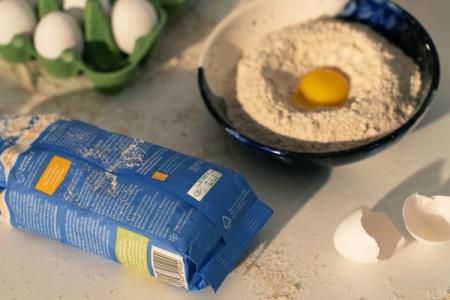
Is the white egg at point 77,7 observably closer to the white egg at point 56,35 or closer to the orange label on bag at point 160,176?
the white egg at point 56,35

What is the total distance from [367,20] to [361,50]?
0.27 ft

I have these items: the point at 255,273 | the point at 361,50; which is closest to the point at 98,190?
the point at 255,273

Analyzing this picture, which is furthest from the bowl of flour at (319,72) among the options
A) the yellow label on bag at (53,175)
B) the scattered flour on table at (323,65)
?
the yellow label on bag at (53,175)

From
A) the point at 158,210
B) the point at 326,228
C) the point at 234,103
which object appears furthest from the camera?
the point at 234,103

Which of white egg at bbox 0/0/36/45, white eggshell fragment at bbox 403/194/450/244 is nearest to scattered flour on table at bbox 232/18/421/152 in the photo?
white eggshell fragment at bbox 403/194/450/244

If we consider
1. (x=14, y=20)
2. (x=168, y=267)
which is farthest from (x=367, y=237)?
(x=14, y=20)

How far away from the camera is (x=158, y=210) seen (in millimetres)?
734

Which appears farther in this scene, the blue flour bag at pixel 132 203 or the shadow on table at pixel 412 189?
the shadow on table at pixel 412 189

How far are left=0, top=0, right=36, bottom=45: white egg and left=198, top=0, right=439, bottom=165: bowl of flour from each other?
290 millimetres

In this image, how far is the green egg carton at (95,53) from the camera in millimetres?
973

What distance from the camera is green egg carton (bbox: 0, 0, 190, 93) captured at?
973 mm

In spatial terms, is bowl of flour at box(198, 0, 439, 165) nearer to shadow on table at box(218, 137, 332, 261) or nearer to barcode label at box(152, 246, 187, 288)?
shadow on table at box(218, 137, 332, 261)

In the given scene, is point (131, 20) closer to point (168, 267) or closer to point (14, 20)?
point (14, 20)

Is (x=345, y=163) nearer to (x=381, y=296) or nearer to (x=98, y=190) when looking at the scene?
(x=381, y=296)
